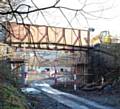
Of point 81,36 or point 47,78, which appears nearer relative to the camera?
point 81,36

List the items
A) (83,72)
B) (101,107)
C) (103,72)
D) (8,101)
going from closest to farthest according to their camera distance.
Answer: (8,101) → (101,107) → (103,72) → (83,72)

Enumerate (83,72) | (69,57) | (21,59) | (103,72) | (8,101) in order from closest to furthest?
(8,101) → (21,59) → (103,72) → (83,72) → (69,57)

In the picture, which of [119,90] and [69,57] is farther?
[69,57]

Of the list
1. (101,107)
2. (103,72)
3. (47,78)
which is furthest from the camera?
(47,78)

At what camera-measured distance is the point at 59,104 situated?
2308 centimetres

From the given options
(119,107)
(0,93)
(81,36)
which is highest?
(81,36)

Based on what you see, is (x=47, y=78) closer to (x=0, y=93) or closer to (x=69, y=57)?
(x=69, y=57)

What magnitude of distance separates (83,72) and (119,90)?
37.8 feet

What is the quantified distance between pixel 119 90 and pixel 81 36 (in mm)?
11517

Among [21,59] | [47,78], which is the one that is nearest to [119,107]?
[21,59]

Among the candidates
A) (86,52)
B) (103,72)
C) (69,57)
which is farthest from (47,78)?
(103,72)

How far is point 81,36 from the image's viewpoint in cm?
4184

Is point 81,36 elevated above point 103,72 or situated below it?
above

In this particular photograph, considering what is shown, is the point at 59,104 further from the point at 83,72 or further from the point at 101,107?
the point at 83,72
